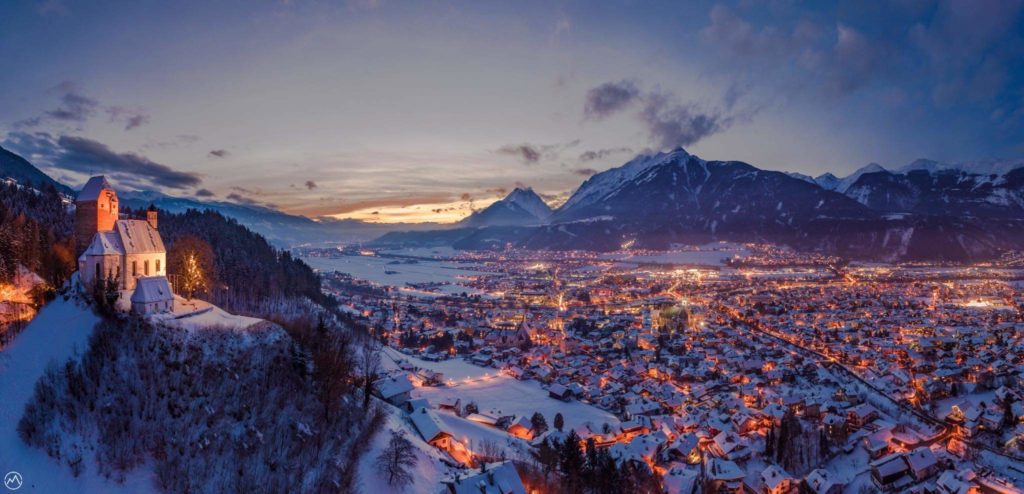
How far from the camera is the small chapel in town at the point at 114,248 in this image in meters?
22.7

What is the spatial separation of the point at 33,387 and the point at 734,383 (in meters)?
41.3

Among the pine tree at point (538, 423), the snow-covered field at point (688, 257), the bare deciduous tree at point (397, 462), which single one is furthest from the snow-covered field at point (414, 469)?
the snow-covered field at point (688, 257)

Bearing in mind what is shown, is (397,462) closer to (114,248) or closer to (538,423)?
(538,423)

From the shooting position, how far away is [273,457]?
58.2ft

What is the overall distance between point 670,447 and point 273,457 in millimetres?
20642

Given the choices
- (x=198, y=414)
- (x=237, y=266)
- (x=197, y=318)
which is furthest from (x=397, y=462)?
(x=237, y=266)

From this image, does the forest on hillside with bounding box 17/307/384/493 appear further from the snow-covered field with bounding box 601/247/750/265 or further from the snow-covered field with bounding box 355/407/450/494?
the snow-covered field with bounding box 601/247/750/265

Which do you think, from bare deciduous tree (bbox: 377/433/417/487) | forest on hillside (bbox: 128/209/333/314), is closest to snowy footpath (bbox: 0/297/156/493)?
bare deciduous tree (bbox: 377/433/417/487)

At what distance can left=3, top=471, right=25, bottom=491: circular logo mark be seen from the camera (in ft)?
47.4

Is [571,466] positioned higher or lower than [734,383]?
higher

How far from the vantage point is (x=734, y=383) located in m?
40.8

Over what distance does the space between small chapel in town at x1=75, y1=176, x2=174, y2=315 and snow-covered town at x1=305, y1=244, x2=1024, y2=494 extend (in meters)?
12.9

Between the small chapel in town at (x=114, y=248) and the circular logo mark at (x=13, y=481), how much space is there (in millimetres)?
8104

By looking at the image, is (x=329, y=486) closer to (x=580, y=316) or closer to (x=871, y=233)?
(x=580, y=316)
